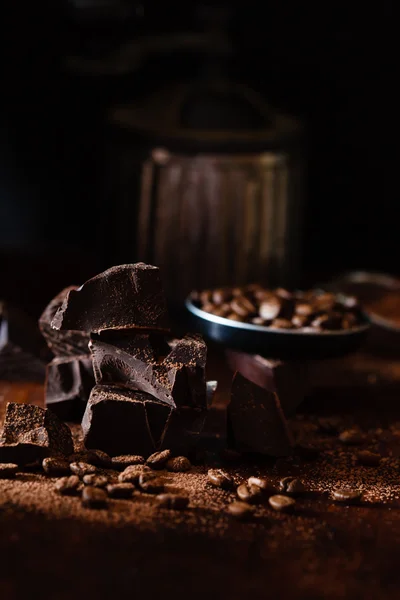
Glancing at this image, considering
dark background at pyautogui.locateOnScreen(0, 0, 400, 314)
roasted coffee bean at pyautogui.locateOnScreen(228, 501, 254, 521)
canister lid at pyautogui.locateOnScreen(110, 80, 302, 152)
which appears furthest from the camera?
dark background at pyautogui.locateOnScreen(0, 0, 400, 314)

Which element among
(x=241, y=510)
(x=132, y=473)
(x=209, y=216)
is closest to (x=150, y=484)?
(x=132, y=473)

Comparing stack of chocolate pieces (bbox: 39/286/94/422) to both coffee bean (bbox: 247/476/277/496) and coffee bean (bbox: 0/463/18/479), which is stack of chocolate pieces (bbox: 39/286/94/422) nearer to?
coffee bean (bbox: 0/463/18/479)

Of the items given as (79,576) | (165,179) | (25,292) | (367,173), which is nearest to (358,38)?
(367,173)

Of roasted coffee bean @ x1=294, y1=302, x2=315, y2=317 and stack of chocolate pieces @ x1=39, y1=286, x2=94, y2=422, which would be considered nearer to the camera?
stack of chocolate pieces @ x1=39, y1=286, x2=94, y2=422

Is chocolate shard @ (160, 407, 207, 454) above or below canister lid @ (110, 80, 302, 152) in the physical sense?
below

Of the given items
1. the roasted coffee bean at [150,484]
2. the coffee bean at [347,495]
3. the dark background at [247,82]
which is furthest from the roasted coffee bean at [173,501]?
the dark background at [247,82]

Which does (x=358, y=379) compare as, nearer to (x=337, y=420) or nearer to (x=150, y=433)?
(x=337, y=420)

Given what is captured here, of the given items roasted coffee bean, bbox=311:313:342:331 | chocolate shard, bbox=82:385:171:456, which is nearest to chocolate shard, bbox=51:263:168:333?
chocolate shard, bbox=82:385:171:456

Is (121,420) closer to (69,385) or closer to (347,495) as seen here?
(69,385)
